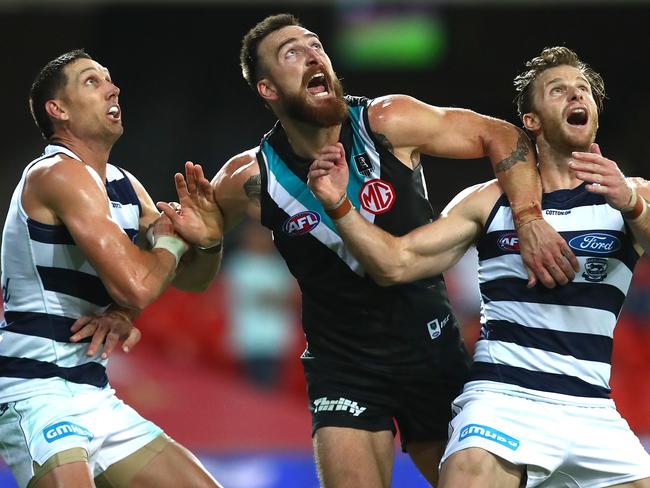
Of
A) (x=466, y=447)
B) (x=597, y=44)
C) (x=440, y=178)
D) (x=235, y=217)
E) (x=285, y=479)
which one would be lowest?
(x=285, y=479)

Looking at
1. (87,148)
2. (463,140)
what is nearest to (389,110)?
(463,140)

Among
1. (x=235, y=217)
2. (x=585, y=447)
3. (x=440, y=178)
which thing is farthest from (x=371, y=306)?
(x=440, y=178)

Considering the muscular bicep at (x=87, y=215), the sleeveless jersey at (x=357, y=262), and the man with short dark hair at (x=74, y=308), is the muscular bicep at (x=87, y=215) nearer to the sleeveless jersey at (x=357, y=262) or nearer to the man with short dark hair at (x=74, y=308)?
the man with short dark hair at (x=74, y=308)

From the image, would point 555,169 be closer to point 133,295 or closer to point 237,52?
point 133,295

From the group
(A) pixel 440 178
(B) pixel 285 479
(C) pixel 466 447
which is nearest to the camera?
(C) pixel 466 447

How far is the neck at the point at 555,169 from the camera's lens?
500cm

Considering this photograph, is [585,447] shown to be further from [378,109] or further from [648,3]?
[648,3]

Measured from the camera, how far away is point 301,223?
17.2ft

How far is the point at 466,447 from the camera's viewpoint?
4652 millimetres

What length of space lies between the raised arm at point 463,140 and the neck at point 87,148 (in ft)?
4.26

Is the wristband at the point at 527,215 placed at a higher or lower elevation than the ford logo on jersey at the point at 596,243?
higher

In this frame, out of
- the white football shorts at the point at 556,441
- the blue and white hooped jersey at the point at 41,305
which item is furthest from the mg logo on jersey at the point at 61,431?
the white football shorts at the point at 556,441

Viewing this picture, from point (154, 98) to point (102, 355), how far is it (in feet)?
40.4

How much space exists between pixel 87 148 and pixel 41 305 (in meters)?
0.80
